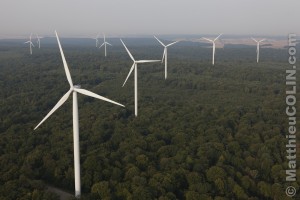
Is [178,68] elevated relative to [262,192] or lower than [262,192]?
elevated

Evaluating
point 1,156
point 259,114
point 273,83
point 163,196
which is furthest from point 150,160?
point 273,83

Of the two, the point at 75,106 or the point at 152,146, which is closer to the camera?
the point at 75,106

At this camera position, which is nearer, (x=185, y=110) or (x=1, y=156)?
(x=1, y=156)

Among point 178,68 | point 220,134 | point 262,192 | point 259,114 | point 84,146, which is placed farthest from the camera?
point 178,68

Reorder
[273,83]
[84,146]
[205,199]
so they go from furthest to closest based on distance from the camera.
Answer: [273,83] < [84,146] < [205,199]

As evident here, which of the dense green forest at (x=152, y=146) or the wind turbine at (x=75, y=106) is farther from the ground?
the wind turbine at (x=75, y=106)

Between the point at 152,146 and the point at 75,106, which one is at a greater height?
the point at 75,106

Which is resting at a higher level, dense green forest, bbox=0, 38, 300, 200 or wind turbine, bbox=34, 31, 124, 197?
wind turbine, bbox=34, 31, 124, 197

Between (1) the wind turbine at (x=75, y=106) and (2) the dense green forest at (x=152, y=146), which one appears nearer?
(1) the wind turbine at (x=75, y=106)

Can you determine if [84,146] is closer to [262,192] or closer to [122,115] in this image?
[122,115]

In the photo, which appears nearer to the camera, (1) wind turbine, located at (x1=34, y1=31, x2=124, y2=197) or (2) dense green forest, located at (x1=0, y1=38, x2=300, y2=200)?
(1) wind turbine, located at (x1=34, y1=31, x2=124, y2=197)

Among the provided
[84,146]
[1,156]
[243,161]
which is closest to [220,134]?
[243,161]
